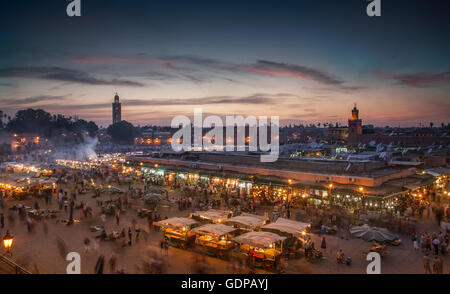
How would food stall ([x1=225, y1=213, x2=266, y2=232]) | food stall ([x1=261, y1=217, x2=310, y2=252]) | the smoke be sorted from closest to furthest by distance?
food stall ([x1=261, y1=217, x2=310, y2=252]) < food stall ([x1=225, y1=213, x2=266, y2=232]) < the smoke

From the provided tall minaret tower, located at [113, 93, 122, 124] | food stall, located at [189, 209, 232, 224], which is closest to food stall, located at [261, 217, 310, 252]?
food stall, located at [189, 209, 232, 224]

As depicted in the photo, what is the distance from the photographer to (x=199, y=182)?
86.0ft

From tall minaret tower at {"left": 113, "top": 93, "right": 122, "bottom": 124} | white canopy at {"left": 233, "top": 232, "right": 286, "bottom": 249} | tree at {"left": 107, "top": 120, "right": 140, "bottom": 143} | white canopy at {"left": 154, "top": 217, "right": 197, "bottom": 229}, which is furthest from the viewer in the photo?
tall minaret tower at {"left": 113, "top": 93, "right": 122, "bottom": 124}

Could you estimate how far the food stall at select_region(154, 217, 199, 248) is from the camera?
43.2 ft

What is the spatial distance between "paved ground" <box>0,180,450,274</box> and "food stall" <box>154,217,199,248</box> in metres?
0.37

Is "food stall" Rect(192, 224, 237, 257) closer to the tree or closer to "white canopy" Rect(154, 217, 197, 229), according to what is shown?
"white canopy" Rect(154, 217, 197, 229)

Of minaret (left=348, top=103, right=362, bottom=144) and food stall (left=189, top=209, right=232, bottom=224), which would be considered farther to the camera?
minaret (left=348, top=103, right=362, bottom=144)

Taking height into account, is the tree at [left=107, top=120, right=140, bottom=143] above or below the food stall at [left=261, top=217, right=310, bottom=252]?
above

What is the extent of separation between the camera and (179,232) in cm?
1331

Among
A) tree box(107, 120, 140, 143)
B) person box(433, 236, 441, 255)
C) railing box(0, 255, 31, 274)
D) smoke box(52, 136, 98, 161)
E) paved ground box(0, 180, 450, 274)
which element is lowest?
paved ground box(0, 180, 450, 274)

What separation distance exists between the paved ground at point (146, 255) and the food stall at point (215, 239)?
1.27 ft

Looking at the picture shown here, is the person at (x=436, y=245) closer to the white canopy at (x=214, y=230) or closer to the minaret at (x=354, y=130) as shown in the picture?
the white canopy at (x=214, y=230)

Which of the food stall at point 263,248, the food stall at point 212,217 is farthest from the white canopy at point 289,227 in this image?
the food stall at point 212,217

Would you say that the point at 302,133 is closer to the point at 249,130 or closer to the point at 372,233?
the point at 249,130
